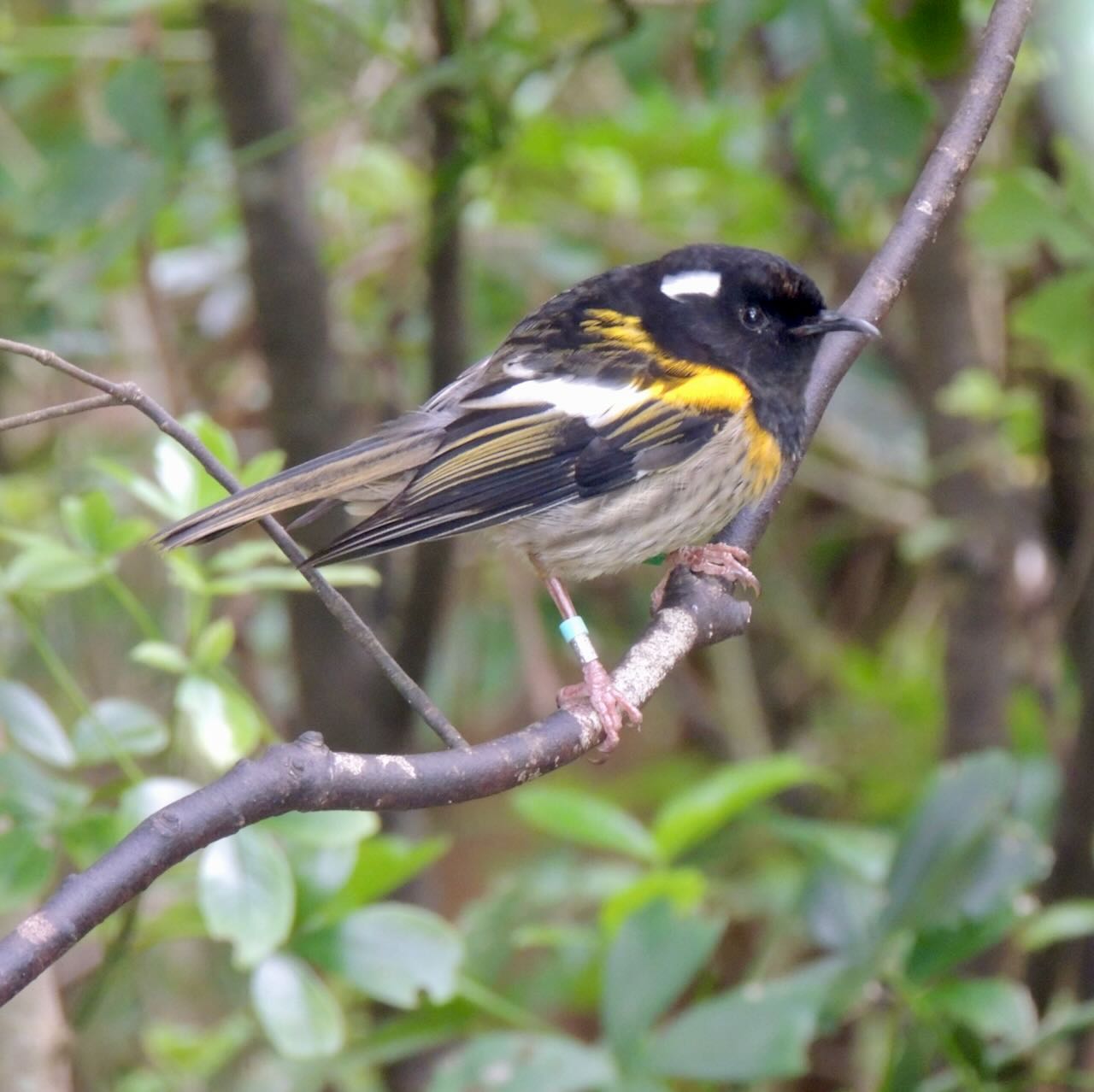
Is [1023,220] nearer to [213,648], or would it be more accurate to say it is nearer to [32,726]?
[213,648]

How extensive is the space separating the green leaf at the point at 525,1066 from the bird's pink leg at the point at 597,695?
669 millimetres

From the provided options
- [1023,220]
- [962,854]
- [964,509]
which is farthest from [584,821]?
[964,509]

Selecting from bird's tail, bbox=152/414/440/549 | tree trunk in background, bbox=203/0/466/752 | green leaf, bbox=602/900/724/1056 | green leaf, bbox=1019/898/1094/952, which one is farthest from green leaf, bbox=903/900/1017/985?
tree trunk in background, bbox=203/0/466/752

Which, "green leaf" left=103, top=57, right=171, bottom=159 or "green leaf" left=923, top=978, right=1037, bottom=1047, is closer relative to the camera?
"green leaf" left=923, top=978, right=1037, bottom=1047

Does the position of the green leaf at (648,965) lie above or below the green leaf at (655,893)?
above

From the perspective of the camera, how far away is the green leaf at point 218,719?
8.32ft

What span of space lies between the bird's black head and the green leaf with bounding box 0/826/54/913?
1.71 meters

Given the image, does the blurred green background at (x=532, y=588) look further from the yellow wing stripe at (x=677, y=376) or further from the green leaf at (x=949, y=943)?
the yellow wing stripe at (x=677, y=376)

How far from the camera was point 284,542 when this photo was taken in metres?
2.10

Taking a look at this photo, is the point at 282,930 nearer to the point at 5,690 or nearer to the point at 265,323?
the point at 5,690

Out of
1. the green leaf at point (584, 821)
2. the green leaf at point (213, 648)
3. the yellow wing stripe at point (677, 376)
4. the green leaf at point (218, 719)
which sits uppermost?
the yellow wing stripe at point (677, 376)

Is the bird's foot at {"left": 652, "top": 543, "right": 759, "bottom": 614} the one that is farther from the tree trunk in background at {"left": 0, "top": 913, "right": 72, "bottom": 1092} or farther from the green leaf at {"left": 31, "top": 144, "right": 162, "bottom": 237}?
the green leaf at {"left": 31, "top": 144, "right": 162, "bottom": 237}

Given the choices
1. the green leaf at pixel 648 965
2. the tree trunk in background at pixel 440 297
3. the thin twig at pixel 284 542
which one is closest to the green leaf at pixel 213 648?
the thin twig at pixel 284 542

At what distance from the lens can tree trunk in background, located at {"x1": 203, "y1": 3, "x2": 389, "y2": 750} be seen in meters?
3.92
